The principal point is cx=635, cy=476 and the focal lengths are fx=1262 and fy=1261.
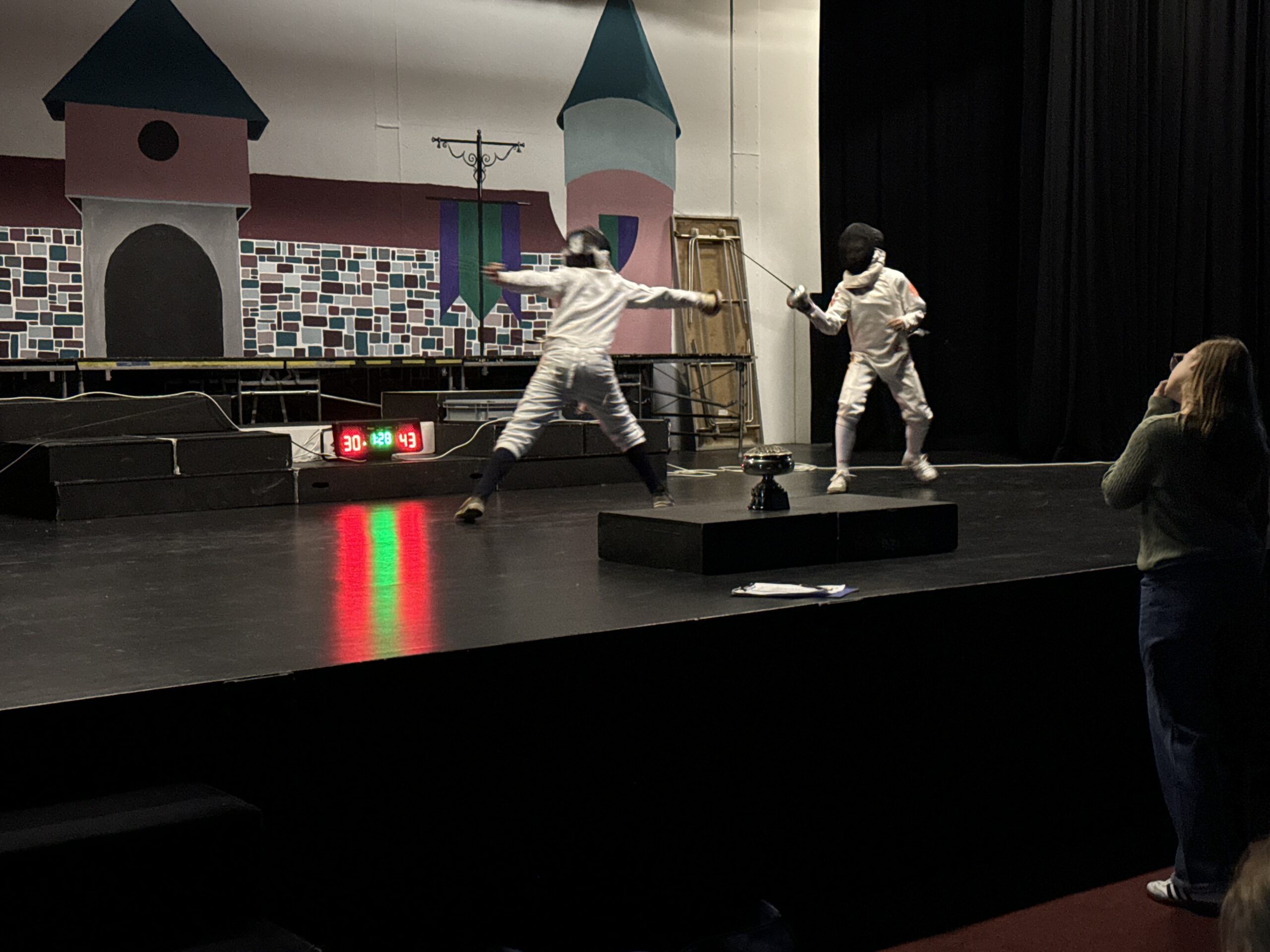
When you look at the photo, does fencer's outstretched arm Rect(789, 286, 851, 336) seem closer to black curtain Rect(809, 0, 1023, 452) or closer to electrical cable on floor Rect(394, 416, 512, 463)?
electrical cable on floor Rect(394, 416, 512, 463)

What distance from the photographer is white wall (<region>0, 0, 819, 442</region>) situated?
345 inches

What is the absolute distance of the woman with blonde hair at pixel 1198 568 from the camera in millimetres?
2795

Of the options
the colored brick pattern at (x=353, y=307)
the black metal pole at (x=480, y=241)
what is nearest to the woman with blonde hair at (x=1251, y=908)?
the colored brick pattern at (x=353, y=307)

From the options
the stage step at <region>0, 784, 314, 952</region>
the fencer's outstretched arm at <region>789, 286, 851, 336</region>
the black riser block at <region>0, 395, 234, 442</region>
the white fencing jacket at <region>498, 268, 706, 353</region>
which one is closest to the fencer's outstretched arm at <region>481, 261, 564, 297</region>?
the white fencing jacket at <region>498, 268, 706, 353</region>

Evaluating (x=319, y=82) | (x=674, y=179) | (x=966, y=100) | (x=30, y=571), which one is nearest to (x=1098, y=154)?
(x=966, y=100)

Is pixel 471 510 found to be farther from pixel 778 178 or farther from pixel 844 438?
pixel 778 178

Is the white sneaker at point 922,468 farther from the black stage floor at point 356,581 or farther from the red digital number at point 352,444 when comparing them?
the red digital number at point 352,444

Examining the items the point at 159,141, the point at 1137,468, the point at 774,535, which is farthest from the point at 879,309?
the point at 159,141

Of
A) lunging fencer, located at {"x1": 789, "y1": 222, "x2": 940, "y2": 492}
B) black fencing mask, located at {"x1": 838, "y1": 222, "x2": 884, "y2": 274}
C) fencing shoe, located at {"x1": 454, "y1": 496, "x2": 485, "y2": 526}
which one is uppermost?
black fencing mask, located at {"x1": 838, "y1": 222, "x2": 884, "y2": 274}

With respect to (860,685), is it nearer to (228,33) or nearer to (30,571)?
(30,571)

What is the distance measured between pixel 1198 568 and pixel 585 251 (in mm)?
3355

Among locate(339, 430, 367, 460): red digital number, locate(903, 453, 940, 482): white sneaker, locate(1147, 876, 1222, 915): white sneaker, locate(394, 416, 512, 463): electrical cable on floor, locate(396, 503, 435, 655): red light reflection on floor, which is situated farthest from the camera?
locate(394, 416, 512, 463): electrical cable on floor

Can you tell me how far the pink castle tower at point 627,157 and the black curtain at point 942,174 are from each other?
1.47 m

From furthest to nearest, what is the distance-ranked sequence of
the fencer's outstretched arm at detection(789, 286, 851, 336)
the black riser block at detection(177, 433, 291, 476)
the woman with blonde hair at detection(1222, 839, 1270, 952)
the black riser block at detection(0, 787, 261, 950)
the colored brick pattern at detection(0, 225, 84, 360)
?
the colored brick pattern at detection(0, 225, 84, 360), the fencer's outstretched arm at detection(789, 286, 851, 336), the black riser block at detection(177, 433, 291, 476), the black riser block at detection(0, 787, 261, 950), the woman with blonde hair at detection(1222, 839, 1270, 952)
